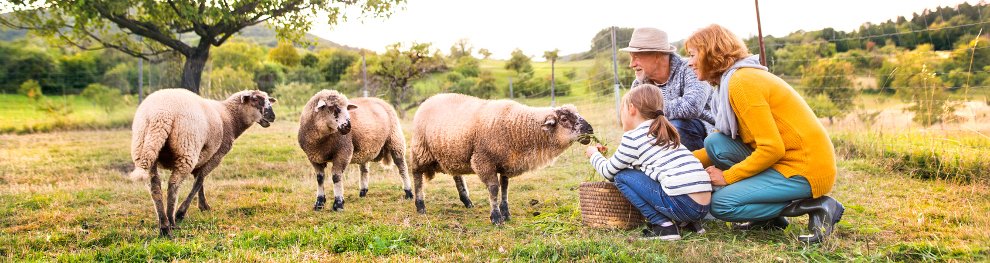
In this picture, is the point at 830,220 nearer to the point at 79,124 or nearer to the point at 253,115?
the point at 253,115

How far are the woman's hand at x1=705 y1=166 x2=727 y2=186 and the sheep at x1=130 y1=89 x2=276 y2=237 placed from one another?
16.3ft

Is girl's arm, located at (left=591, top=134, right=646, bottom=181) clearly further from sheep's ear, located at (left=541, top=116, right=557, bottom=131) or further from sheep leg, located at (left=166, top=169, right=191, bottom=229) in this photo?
sheep leg, located at (left=166, top=169, right=191, bottom=229)

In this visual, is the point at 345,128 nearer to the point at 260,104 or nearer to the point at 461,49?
the point at 260,104

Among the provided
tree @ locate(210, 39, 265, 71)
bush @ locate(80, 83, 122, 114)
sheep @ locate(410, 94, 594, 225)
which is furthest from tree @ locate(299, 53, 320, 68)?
sheep @ locate(410, 94, 594, 225)

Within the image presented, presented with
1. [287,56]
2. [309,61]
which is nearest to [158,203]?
[309,61]

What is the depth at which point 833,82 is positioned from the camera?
60.3 feet

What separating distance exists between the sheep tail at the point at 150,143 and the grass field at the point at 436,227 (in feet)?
2.32

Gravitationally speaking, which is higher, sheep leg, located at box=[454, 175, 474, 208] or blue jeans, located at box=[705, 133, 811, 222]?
blue jeans, located at box=[705, 133, 811, 222]

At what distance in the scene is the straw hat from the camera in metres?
5.95

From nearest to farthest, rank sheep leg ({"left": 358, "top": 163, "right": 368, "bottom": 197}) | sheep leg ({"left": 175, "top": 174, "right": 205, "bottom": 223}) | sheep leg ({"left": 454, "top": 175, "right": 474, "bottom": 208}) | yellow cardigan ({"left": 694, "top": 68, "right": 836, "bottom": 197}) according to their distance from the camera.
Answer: yellow cardigan ({"left": 694, "top": 68, "right": 836, "bottom": 197}) → sheep leg ({"left": 175, "top": 174, "right": 205, "bottom": 223}) → sheep leg ({"left": 454, "top": 175, "right": 474, "bottom": 208}) → sheep leg ({"left": 358, "top": 163, "right": 368, "bottom": 197})

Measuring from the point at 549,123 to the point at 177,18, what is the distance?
8583mm

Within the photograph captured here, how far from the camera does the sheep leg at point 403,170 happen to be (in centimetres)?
954

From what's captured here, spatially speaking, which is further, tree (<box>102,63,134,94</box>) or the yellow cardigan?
tree (<box>102,63,134,94</box>)

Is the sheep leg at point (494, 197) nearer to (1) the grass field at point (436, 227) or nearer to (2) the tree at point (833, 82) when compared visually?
(1) the grass field at point (436, 227)
